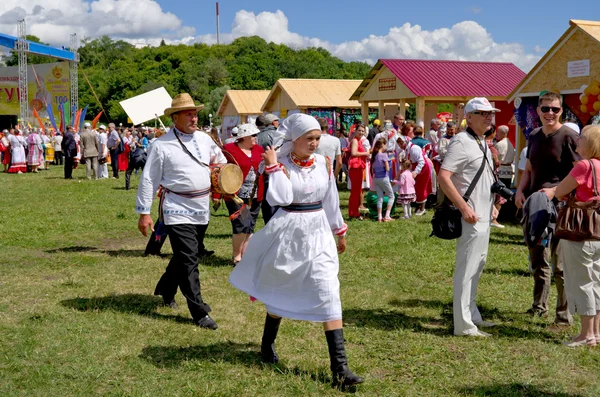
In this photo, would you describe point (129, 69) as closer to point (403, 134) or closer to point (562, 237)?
point (403, 134)

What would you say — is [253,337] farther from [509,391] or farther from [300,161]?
[509,391]

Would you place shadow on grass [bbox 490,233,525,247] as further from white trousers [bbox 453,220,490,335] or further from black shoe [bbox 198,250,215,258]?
white trousers [bbox 453,220,490,335]

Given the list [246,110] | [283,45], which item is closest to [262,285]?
[246,110]

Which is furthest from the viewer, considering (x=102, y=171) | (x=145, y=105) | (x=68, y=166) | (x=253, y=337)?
(x=102, y=171)

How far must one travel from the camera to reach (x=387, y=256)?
909cm

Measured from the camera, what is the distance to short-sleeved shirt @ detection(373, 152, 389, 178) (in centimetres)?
1202

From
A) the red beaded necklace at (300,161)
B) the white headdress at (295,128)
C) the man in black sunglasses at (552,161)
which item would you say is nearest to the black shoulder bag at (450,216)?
the man in black sunglasses at (552,161)

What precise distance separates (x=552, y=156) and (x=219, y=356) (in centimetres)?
334

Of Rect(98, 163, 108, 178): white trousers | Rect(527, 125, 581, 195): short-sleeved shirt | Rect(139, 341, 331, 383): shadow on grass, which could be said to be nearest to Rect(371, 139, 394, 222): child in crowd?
Rect(527, 125, 581, 195): short-sleeved shirt

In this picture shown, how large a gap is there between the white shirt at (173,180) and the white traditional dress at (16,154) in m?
23.8

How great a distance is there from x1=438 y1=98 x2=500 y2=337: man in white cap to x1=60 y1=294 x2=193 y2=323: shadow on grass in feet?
8.14

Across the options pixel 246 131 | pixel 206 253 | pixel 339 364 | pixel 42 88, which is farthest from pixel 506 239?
pixel 42 88

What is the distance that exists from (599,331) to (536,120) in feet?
28.0

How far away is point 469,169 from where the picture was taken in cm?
530
